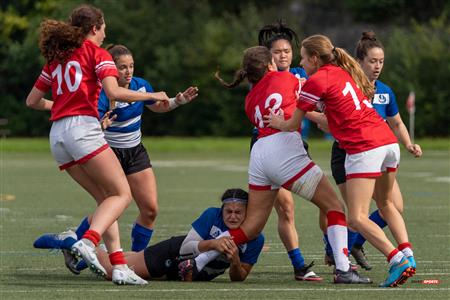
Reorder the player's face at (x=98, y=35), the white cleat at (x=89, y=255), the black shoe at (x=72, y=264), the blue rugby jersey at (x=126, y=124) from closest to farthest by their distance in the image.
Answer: the white cleat at (x=89, y=255)
the player's face at (x=98, y=35)
the black shoe at (x=72, y=264)
the blue rugby jersey at (x=126, y=124)

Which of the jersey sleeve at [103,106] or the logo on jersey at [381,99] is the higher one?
the logo on jersey at [381,99]

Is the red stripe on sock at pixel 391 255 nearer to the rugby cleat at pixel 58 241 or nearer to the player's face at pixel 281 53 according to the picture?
the player's face at pixel 281 53

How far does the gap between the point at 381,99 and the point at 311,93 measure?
60.4 inches

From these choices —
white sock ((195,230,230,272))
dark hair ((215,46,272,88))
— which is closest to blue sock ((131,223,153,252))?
white sock ((195,230,230,272))

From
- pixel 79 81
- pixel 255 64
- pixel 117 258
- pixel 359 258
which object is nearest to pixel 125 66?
A: pixel 79 81

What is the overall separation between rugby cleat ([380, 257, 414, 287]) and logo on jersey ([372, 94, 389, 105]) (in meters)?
1.82

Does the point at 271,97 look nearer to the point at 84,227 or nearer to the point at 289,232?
the point at 289,232

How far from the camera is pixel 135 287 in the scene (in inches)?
329

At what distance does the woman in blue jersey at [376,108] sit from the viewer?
9453 mm

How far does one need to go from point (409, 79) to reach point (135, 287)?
118ft

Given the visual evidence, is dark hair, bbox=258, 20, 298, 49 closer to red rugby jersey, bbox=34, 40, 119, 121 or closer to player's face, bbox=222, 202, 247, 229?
player's face, bbox=222, 202, 247, 229

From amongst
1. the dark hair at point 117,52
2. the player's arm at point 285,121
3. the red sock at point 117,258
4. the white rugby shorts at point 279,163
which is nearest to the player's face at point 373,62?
the white rugby shorts at point 279,163

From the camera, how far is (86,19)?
28.1ft

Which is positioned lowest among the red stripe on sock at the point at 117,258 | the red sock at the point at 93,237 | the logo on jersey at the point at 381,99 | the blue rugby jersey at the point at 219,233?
the red stripe on sock at the point at 117,258
